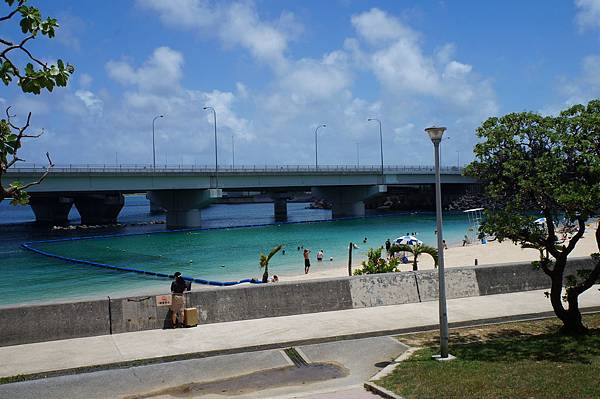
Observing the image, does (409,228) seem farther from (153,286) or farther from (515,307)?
(515,307)

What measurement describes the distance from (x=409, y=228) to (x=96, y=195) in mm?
57542

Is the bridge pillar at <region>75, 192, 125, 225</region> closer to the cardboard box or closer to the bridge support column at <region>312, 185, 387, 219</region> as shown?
the bridge support column at <region>312, 185, 387, 219</region>

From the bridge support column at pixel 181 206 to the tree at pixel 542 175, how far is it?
65.8 metres

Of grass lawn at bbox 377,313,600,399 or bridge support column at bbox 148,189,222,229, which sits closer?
grass lawn at bbox 377,313,600,399

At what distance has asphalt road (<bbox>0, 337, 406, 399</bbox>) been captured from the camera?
363 inches

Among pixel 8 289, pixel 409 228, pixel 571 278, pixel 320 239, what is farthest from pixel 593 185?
pixel 409 228

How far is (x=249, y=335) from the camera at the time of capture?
502 inches

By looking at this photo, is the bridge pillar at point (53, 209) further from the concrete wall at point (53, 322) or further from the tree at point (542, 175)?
the tree at point (542, 175)

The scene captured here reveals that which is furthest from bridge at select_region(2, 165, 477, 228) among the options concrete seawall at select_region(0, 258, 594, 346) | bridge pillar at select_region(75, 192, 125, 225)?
concrete seawall at select_region(0, 258, 594, 346)

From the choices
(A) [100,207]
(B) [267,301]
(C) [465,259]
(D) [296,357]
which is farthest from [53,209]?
(D) [296,357]

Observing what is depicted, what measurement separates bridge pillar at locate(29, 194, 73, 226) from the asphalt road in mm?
105893

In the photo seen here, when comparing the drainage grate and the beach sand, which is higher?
the drainage grate

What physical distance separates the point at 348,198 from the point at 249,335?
8376cm

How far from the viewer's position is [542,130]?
1133cm
